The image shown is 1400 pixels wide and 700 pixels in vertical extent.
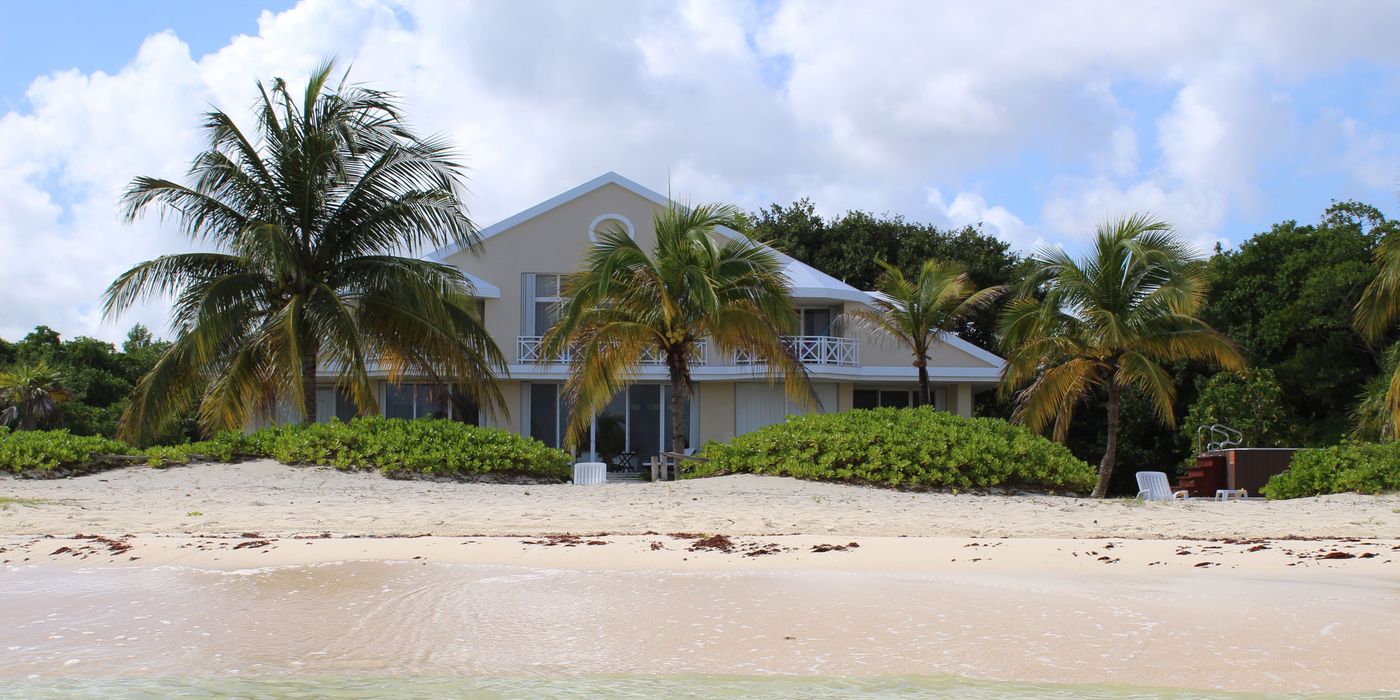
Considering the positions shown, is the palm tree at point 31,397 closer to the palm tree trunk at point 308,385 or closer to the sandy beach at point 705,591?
the palm tree trunk at point 308,385

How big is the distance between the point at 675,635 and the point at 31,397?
102 ft

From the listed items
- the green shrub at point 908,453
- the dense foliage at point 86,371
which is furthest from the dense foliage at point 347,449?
the dense foliage at point 86,371

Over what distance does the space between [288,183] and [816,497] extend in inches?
347

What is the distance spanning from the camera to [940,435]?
14.6 m

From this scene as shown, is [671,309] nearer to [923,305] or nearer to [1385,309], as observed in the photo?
[923,305]

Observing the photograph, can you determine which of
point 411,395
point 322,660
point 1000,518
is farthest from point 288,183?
point 322,660

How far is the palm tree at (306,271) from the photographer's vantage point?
1605cm

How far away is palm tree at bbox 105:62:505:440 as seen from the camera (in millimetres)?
16047

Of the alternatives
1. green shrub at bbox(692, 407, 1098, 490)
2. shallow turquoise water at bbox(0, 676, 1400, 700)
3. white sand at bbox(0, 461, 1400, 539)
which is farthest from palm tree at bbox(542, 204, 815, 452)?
shallow turquoise water at bbox(0, 676, 1400, 700)

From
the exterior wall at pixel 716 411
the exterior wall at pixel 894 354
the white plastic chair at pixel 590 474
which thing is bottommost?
the white plastic chair at pixel 590 474

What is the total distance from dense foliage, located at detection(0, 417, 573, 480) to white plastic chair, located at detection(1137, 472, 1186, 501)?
339 inches

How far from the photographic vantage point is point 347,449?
15.4m

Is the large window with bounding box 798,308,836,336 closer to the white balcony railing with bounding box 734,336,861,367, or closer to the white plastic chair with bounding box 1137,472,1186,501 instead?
the white balcony railing with bounding box 734,336,861,367

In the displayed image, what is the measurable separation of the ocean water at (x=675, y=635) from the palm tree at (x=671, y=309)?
368 inches
